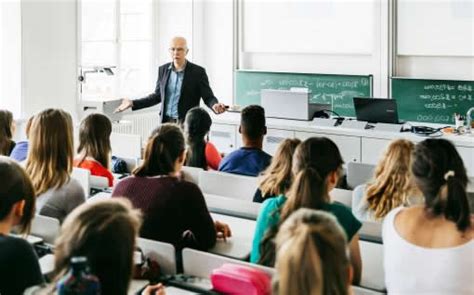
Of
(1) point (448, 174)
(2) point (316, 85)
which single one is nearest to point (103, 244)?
(1) point (448, 174)

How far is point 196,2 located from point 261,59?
1163 millimetres

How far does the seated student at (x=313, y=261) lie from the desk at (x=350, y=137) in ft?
14.0

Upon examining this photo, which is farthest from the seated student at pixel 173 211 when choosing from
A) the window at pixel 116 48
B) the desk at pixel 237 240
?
the window at pixel 116 48

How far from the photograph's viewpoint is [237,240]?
308 centimetres

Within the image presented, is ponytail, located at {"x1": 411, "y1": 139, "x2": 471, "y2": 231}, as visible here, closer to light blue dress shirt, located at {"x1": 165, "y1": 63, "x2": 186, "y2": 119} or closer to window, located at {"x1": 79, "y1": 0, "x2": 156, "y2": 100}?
light blue dress shirt, located at {"x1": 165, "y1": 63, "x2": 186, "y2": 119}

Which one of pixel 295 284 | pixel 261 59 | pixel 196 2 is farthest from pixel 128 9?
pixel 295 284

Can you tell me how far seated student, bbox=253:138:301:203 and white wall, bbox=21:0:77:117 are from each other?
4093mm

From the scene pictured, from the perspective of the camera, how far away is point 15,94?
657 centimetres

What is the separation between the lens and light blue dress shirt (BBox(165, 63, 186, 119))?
6.46 m

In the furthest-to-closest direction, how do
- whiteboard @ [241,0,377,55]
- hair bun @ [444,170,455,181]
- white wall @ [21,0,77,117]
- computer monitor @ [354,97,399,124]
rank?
whiteboard @ [241,0,377,55], white wall @ [21,0,77,117], computer monitor @ [354,97,399,124], hair bun @ [444,170,455,181]

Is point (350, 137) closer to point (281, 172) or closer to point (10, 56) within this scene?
point (281, 172)

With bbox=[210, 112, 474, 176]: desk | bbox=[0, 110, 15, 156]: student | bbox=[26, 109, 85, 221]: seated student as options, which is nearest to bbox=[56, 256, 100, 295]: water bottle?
bbox=[26, 109, 85, 221]: seated student

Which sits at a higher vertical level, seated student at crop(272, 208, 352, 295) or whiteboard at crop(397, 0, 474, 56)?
whiteboard at crop(397, 0, 474, 56)

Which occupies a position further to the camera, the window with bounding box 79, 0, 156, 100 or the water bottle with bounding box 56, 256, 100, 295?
the window with bounding box 79, 0, 156, 100
